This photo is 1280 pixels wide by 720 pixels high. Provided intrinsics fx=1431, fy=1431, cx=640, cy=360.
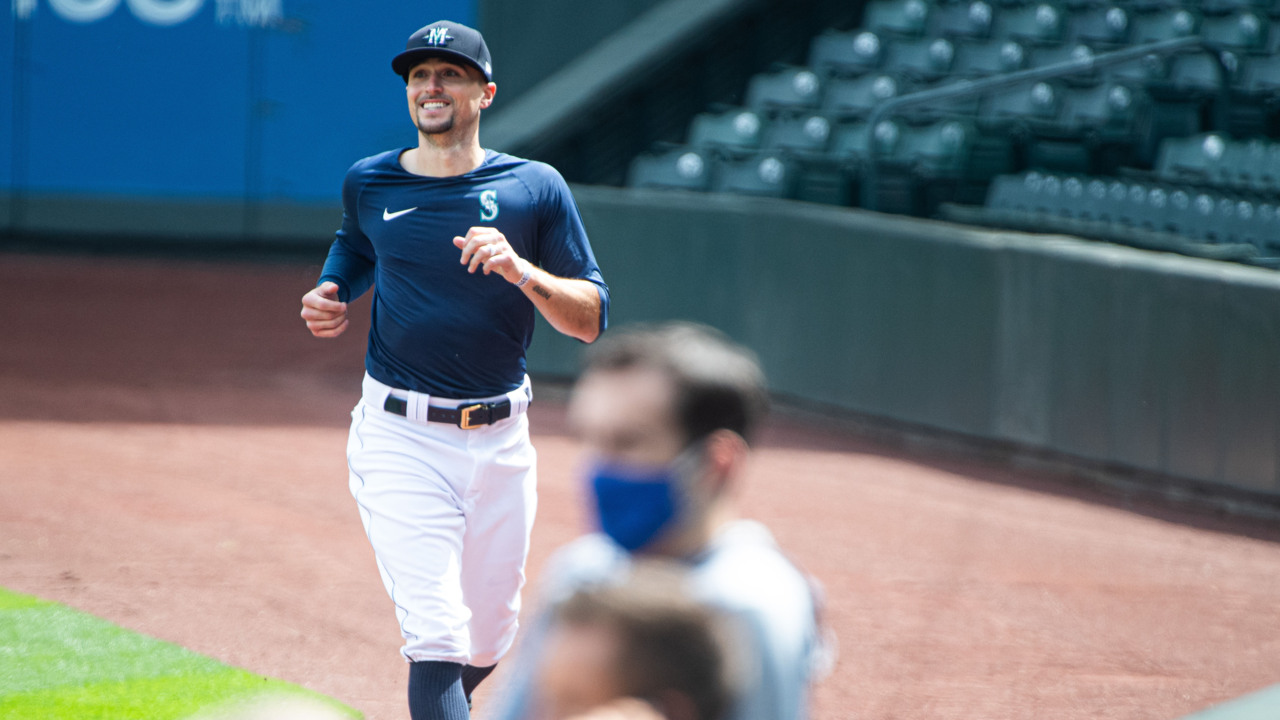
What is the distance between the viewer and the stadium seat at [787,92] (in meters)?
13.9

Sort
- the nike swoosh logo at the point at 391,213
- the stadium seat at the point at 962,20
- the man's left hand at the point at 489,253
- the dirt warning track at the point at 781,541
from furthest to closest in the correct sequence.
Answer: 1. the stadium seat at the point at 962,20
2. the dirt warning track at the point at 781,541
3. the nike swoosh logo at the point at 391,213
4. the man's left hand at the point at 489,253

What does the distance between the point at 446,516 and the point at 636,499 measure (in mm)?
1872

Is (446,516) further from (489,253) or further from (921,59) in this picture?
(921,59)

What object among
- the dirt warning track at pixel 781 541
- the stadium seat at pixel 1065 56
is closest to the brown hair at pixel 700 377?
the dirt warning track at pixel 781 541

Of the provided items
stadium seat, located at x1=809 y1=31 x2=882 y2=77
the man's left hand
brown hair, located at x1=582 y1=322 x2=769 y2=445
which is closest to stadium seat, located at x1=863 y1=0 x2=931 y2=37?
stadium seat, located at x1=809 y1=31 x2=882 y2=77

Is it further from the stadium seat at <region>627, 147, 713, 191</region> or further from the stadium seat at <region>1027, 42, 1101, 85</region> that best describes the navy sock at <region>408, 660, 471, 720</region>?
the stadium seat at <region>1027, 42, 1101, 85</region>

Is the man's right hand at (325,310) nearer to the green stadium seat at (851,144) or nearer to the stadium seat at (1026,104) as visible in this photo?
the green stadium seat at (851,144)

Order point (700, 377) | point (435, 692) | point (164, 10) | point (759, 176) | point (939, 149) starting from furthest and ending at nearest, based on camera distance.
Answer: point (164, 10) → point (759, 176) → point (939, 149) → point (435, 692) → point (700, 377)

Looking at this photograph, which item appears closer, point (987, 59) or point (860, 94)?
point (860, 94)

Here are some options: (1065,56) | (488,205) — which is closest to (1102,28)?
(1065,56)

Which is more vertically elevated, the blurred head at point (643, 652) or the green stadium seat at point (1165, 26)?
the green stadium seat at point (1165, 26)

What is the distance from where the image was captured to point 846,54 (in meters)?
15.0

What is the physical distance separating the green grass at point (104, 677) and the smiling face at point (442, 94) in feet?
6.23

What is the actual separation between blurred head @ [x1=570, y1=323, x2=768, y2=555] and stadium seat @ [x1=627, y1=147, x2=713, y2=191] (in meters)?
10.3
